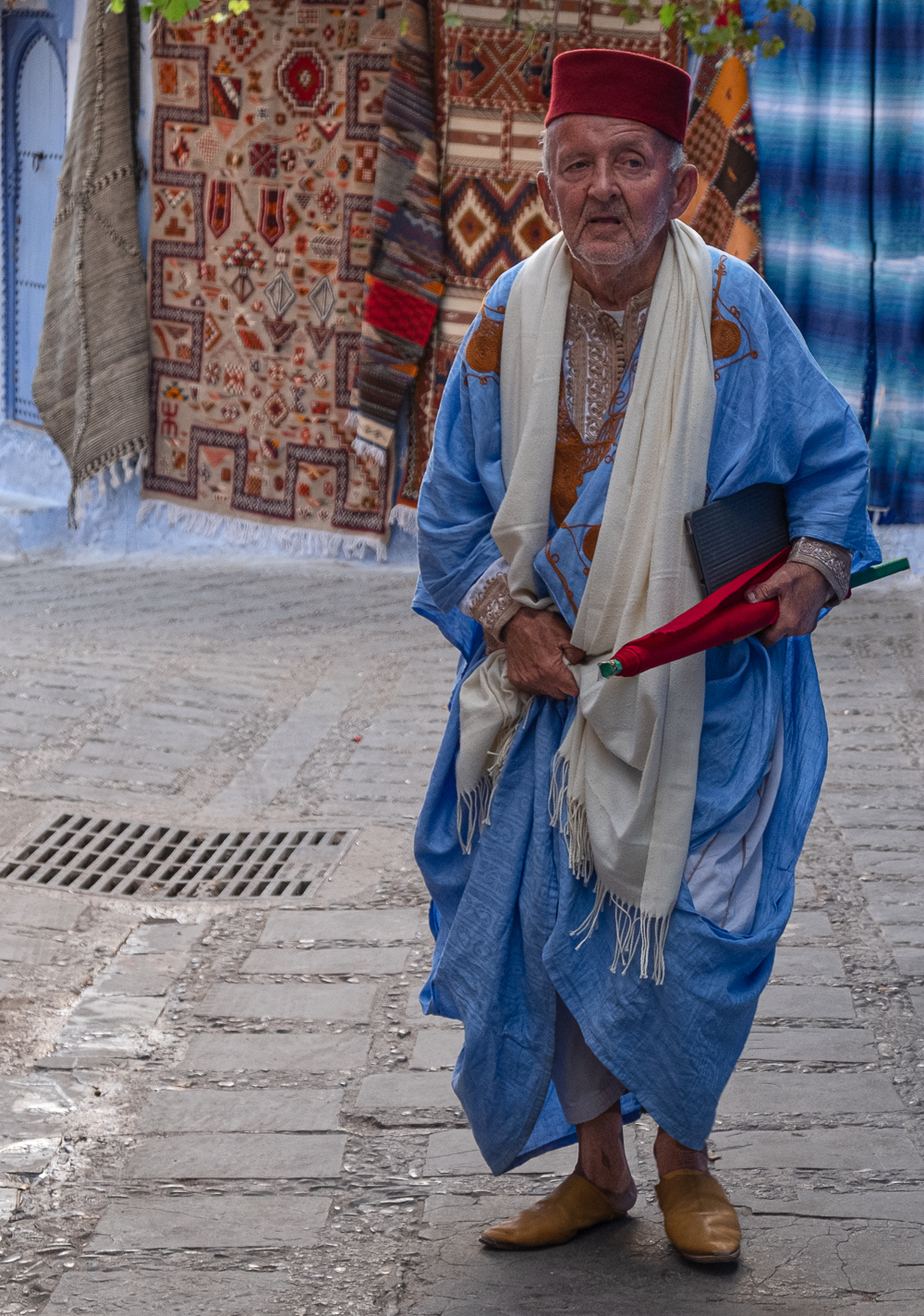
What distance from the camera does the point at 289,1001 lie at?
10.7 feet

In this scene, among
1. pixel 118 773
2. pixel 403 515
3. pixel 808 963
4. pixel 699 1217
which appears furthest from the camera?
pixel 403 515

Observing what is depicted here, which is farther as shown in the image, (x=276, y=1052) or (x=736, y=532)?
(x=276, y=1052)

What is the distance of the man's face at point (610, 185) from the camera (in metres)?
2.15

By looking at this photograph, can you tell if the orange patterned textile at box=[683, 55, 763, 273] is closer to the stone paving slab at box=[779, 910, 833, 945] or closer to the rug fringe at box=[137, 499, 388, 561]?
the rug fringe at box=[137, 499, 388, 561]

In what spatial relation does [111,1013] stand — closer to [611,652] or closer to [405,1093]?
[405,1093]

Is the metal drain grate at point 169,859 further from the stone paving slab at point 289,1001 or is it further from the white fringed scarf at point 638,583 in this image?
the white fringed scarf at point 638,583

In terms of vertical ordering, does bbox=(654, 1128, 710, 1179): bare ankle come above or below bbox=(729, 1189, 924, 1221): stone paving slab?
above

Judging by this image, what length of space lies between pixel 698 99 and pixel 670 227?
15.4 feet

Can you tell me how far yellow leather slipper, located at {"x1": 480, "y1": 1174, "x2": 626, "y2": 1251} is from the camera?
2.36 meters

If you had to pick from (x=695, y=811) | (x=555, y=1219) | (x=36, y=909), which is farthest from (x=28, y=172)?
(x=555, y=1219)

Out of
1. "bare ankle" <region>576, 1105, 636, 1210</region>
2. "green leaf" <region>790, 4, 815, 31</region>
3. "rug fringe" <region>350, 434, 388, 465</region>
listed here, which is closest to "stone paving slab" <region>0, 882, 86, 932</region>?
"bare ankle" <region>576, 1105, 636, 1210</region>

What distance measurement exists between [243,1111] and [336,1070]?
0.22 meters

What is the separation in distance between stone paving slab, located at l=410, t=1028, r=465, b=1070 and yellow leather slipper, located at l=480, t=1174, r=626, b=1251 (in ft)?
1.87

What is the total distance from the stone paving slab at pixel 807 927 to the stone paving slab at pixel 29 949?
173 cm
